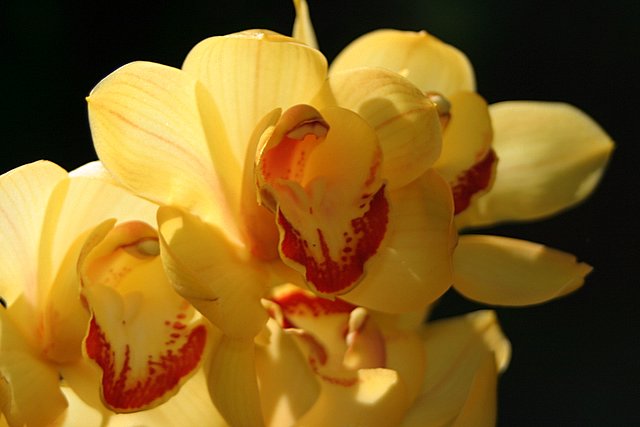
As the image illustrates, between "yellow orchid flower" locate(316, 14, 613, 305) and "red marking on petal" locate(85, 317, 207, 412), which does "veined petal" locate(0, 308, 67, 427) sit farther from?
"yellow orchid flower" locate(316, 14, 613, 305)

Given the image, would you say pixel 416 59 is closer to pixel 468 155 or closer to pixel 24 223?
pixel 468 155

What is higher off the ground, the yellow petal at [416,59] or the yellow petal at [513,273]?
the yellow petal at [416,59]

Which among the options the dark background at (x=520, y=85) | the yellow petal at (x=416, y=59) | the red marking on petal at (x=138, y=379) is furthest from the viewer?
the dark background at (x=520, y=85)

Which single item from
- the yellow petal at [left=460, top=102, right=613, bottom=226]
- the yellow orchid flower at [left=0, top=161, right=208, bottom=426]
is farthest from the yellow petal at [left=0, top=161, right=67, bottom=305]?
the yellow petal at [left=460, top=102, right=613, bottom=226]

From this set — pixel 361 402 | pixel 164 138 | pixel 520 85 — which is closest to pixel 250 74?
pixel 164 138

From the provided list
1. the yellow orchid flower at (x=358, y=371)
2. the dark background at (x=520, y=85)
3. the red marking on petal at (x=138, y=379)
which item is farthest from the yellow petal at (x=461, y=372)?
the dark background at (x=520, y=85)

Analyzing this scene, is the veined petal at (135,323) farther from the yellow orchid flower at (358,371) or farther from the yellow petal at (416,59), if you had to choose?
the yellow petal at (416,59)
